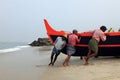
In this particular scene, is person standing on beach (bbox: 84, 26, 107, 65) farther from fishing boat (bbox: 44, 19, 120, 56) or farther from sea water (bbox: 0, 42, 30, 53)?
sea water (bbox: 0, 42, 30, 53)

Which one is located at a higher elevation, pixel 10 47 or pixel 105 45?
pixel 105 45

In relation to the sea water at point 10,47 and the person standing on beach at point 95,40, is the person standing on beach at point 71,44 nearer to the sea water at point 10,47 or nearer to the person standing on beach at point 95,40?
the person standing on beach at point 95,40

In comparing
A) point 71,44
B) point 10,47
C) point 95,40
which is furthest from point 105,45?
point 10,47

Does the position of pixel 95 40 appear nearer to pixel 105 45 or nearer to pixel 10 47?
pixel 105 45

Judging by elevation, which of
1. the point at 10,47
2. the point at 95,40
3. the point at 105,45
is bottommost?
the point at 10,47

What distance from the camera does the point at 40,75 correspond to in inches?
371

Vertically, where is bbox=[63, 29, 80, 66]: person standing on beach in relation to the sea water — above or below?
above

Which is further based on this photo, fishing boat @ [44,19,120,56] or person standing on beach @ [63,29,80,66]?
fishing boat @ [44,19,120,56]

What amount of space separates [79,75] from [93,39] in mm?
2866

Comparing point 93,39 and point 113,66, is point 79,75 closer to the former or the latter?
point 113,66

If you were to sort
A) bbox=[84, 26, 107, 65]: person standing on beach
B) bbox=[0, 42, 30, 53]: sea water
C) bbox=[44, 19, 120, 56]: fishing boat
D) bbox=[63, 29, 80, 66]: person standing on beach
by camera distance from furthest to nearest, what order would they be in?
bbox=[0, 42, 30, 53]: sea water → bbox=[44, 19, 120, 56]: fishing boat → bbox=[63, 29, 80, 66]: person standing on beach → bbox=[84, 26, 107, 65]: person standing on beach

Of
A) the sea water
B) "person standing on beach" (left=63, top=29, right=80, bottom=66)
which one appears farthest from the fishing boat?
the sea water

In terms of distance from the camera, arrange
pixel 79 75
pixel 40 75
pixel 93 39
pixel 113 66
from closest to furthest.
Answer: pixel 79 75 < pixel 40 75 < pixel 113 66 < pixel 93 39

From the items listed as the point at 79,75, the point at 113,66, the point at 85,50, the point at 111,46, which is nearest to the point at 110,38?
the point at 111,46
